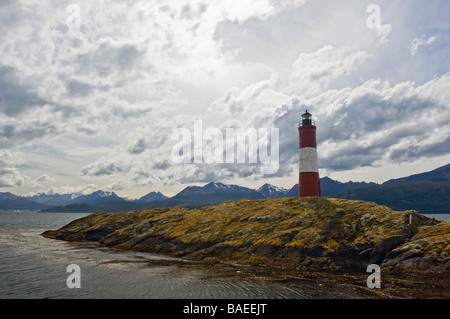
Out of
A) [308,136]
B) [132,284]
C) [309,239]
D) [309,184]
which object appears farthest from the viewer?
[308,136]

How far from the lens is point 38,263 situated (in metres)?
41.3

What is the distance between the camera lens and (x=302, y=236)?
1678 inches

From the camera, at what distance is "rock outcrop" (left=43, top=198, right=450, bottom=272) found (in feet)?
120

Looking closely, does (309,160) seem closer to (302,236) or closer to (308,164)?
(308,164)

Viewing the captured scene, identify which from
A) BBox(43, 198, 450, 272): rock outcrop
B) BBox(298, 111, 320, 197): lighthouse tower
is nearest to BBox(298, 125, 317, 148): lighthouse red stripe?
BBox(298, 111, 320, 197): lighthouse tower

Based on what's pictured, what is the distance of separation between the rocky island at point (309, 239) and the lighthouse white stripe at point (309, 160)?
7.18m

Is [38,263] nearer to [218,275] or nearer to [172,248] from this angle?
[172,248]

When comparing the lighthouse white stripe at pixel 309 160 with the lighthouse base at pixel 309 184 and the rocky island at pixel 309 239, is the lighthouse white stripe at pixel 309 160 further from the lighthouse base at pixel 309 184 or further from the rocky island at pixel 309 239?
the rocky island at pixel 309 239

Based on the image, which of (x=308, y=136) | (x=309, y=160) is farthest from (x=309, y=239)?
(x=308, y=136)

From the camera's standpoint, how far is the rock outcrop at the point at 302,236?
120 feet

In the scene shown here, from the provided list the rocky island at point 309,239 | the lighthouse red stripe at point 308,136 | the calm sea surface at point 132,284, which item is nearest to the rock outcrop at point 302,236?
the rocky island at point 309,239

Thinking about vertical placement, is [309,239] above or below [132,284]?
above

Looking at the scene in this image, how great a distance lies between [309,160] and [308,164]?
86cm

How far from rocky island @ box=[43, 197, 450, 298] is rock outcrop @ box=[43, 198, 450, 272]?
90 mm
